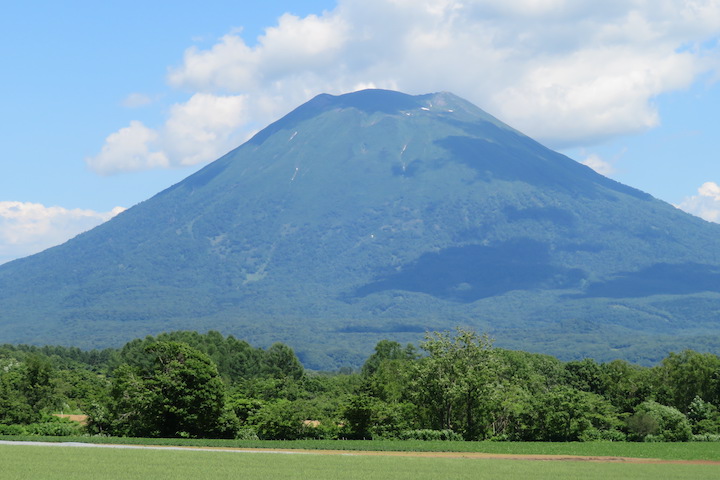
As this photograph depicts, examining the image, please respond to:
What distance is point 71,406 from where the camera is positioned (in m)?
95.2

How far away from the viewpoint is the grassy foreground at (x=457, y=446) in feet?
185

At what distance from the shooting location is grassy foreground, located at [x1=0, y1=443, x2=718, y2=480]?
41.1 m

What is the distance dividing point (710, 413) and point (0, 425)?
56.2m

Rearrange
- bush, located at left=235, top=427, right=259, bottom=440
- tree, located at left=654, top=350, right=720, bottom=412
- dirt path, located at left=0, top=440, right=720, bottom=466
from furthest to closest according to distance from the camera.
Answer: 1. tree, located at left=654, top=350, right=720, bottom=412
2. bush, located at left=235, top=427, right=259, bottom=440
3. dirt path, located at left=0, top=440, right=720, bottom=466

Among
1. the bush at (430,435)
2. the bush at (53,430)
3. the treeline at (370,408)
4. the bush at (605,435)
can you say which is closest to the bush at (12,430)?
the treeline at (370,408)

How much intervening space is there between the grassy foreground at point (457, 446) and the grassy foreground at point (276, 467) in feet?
20.2

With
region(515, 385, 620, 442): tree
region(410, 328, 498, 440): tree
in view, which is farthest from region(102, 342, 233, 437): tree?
region(515, 385, 620, 442): tree

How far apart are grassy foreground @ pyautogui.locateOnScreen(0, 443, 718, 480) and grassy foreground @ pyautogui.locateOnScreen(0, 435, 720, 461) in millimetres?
6143

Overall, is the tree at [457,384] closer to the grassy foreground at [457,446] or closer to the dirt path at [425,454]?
the grassy foreground at [457,446]

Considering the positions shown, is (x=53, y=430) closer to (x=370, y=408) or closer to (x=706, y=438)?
A: (x=370, y=408)

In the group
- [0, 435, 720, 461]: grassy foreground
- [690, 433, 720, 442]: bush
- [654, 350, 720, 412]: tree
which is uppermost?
[654, 350, 720, 412]: tree

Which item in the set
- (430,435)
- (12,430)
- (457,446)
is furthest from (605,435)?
(12,430)

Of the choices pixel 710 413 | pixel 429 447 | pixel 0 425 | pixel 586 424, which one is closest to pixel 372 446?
pixel 429 447

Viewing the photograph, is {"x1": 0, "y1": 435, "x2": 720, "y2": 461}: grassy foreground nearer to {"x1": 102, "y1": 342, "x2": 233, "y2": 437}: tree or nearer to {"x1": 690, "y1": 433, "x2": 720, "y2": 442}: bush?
{"x1": 102, "y1": 342, "x2": 233, "y2": 437}: tree
